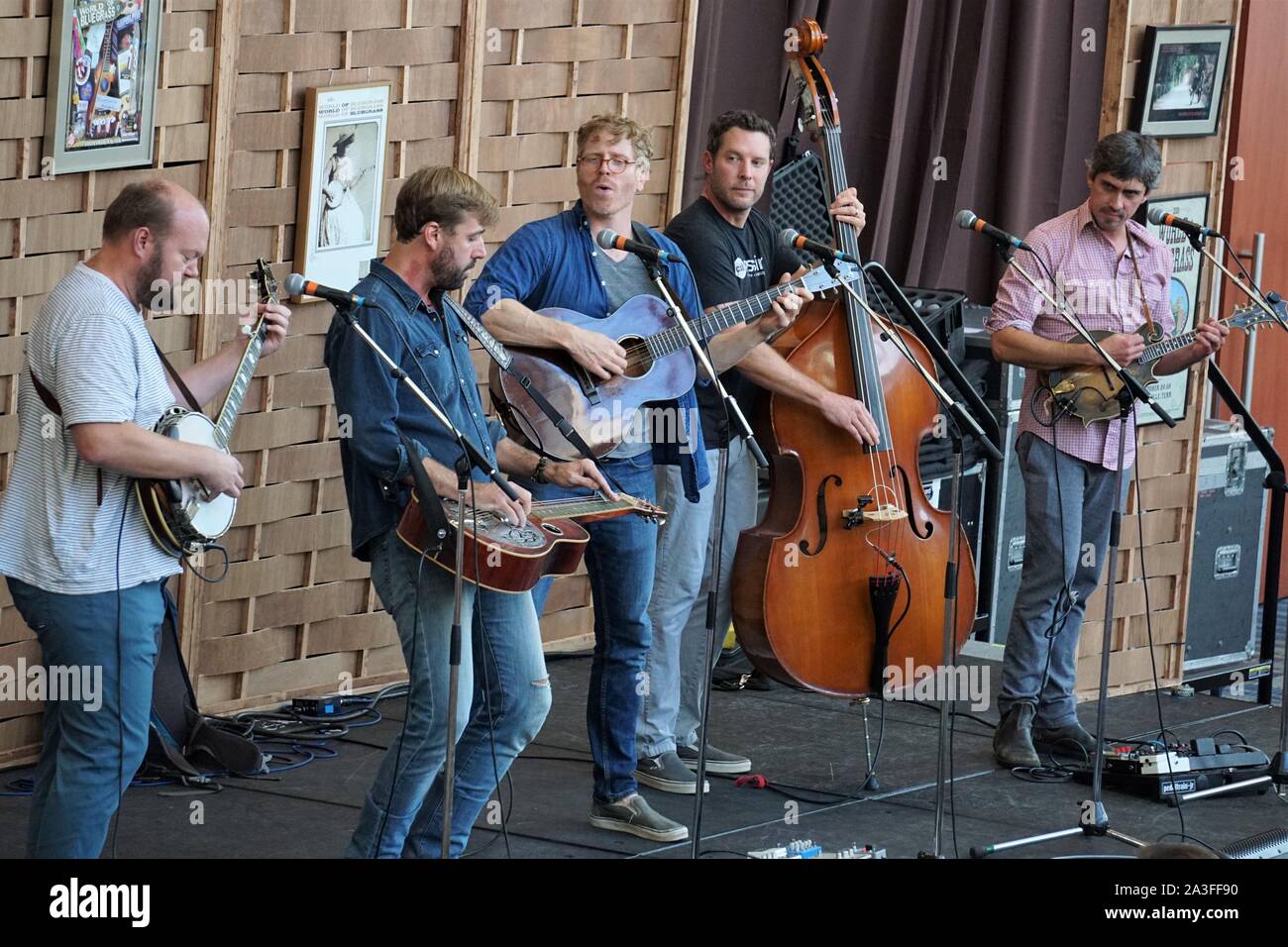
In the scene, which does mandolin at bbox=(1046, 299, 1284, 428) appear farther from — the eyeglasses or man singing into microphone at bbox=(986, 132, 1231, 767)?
the eyeglasses

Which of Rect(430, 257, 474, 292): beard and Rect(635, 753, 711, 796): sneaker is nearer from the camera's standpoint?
Rect(430, 257, 474, 292): beard

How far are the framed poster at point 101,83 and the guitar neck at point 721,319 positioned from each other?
1591 millimetres

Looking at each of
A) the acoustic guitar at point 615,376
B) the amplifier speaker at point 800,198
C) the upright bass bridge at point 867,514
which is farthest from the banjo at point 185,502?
the amplifier speaker at point 800,198

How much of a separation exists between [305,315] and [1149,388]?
9.30 ft

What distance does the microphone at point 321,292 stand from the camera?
10.7 ft

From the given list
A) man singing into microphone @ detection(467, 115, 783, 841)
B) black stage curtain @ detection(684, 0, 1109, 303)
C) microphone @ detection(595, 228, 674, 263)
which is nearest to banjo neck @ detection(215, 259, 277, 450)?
microphone @ detection(595, 228, 674, 263)

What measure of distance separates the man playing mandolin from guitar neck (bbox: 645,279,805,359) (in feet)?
4.54

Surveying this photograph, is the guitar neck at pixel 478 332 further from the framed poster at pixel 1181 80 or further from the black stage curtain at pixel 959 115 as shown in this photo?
the black stage curtain at pixel 959 115

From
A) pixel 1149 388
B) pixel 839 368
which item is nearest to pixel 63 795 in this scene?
pixel 839 368

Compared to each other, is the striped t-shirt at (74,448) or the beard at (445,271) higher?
the beard at (445,271)

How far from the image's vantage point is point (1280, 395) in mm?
9219

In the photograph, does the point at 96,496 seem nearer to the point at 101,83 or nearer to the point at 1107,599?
the point at 101,83

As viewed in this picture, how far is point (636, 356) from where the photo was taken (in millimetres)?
4520

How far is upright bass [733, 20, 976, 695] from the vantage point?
479cm
